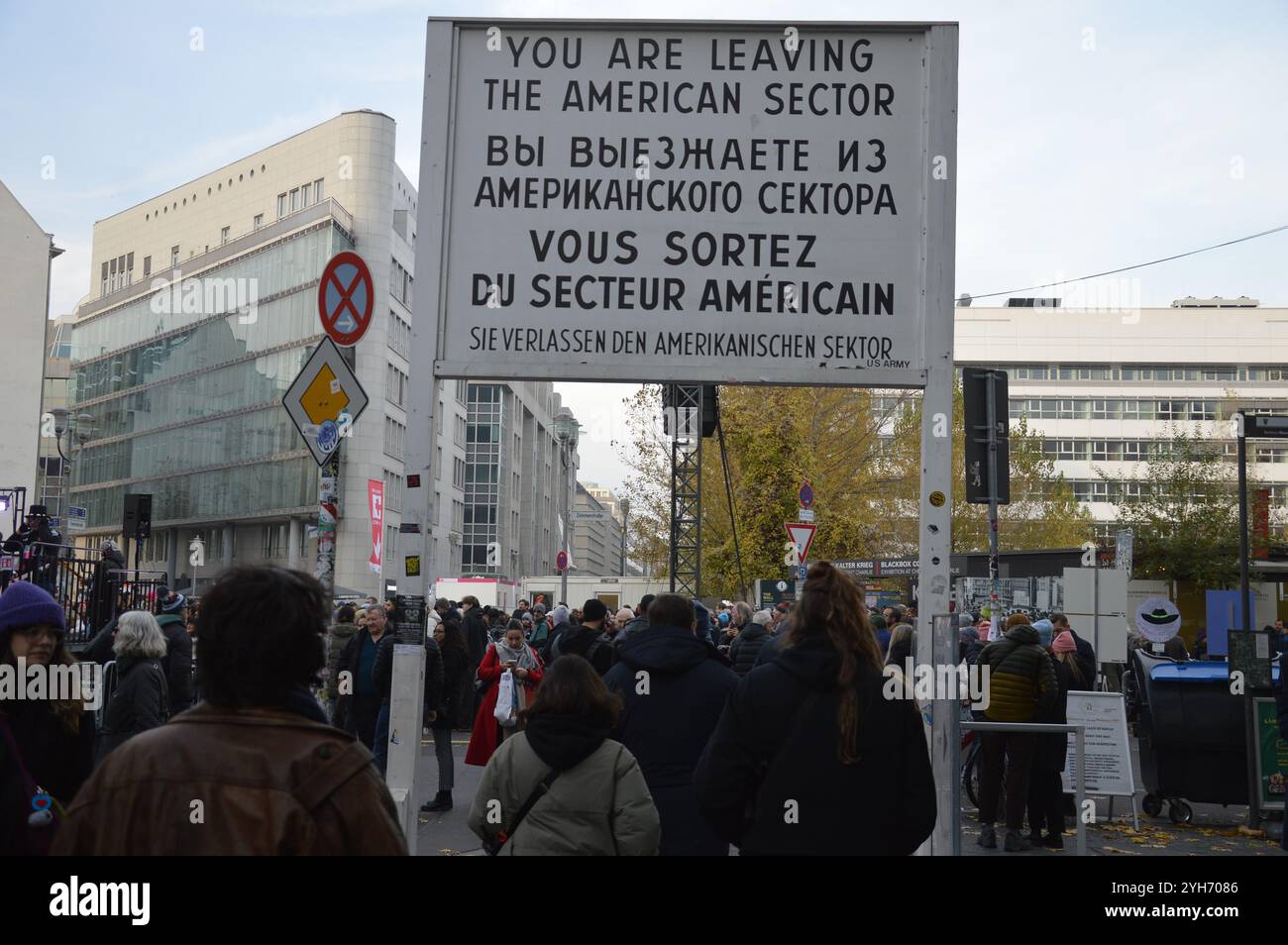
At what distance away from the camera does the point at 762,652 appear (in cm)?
959

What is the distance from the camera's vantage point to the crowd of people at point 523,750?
240 centimetres

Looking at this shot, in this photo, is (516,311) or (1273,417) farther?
(1273,417)

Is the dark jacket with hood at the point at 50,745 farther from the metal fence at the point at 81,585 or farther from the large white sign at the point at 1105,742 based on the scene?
the metal fence at the point at 81,585

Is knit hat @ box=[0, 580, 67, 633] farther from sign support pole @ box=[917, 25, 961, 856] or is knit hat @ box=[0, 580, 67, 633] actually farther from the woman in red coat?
the woman in red coat

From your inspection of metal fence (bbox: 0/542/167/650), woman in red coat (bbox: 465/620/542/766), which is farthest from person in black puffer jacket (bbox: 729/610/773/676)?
metal fence (bbox: 0/542/167/650)

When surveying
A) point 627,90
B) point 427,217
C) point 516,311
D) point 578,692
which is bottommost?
point 578,692

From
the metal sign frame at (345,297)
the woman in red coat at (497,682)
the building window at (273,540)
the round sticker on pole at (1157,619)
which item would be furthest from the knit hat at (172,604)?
the building window at (273,540)

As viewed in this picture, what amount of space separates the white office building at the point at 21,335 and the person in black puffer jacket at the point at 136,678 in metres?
44.1

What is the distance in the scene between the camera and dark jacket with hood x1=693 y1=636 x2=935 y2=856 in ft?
13.9

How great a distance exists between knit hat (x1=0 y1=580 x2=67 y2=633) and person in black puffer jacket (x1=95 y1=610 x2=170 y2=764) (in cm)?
361
